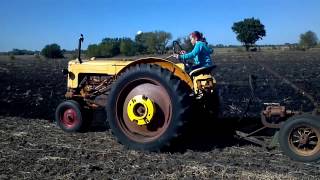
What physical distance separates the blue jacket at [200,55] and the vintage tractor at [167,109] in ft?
0.64

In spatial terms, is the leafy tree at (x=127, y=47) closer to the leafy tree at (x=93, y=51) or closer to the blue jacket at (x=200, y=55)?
the leafy tree at (x=93, y=51)

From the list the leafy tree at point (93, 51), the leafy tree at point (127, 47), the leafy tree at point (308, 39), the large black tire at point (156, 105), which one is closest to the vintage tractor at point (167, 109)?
the large black tire at point (156, 105)

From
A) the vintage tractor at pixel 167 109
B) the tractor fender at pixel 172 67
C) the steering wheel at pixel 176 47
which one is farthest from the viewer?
the steering wheel at pixel 176 47

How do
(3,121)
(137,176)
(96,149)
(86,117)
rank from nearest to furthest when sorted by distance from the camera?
(137,176)
(96,149)
(86,117)
(3,121)

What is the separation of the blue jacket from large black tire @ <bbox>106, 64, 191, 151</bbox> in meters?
0.59

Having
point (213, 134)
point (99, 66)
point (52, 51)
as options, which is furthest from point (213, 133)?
point (52, 51)

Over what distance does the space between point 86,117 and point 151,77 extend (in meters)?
2.29

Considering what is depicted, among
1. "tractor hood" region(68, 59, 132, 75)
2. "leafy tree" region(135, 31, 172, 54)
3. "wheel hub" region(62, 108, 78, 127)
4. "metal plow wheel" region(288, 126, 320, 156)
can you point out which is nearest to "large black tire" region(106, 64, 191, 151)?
"tractor hood" region(68, 59, 132, 75)

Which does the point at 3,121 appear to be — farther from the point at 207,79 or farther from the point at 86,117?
the point at 207,79

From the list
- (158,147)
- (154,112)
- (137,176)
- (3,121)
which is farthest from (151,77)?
(3,121)

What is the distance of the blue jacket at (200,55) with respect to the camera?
23.9ft

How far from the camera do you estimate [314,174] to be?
18.7ft

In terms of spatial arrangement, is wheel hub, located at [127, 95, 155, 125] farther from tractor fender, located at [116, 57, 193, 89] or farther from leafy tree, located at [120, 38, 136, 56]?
leafy tree, located at [120, 38, 136, 56]

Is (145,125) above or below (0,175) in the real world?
above
